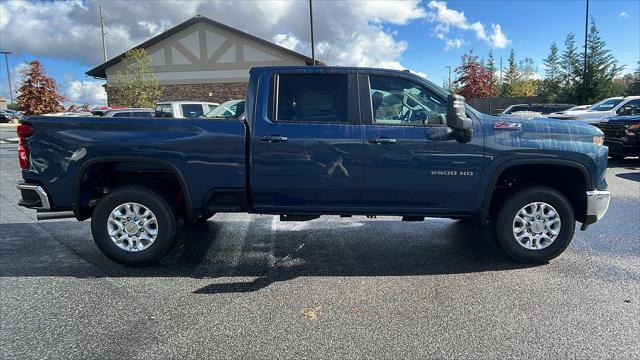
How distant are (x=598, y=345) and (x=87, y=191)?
15.7ft

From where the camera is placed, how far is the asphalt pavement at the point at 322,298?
318 cm

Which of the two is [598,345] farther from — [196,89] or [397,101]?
[196,89]

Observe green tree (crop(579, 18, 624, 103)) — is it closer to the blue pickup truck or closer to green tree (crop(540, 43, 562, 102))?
green tree (crop(540, 43, 562, 102))

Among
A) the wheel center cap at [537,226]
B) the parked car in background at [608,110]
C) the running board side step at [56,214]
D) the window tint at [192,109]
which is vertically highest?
the window tint at [192,109]

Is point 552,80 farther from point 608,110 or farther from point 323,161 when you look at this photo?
point 323,161

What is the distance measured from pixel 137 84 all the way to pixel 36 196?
26.7 meters

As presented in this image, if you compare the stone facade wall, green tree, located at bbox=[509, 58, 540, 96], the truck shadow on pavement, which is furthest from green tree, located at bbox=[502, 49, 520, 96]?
the truck shadow on pavement

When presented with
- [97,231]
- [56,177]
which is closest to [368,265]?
[97,231]

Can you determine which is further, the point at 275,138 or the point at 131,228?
the point at 131,228

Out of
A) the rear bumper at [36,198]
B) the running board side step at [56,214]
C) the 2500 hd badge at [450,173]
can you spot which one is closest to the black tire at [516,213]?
the 2500 hd badge at [450,173]

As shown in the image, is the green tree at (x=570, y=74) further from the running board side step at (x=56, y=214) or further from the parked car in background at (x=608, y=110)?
the running board side step at (x=56, y=214)

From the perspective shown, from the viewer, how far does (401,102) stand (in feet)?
15.4

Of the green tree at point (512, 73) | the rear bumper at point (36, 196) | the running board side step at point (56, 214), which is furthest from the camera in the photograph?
the green tree at point (512, 73)

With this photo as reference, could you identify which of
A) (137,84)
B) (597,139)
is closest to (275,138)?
(597,139)
